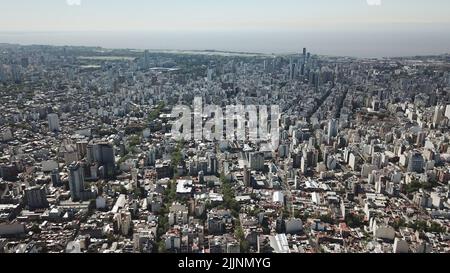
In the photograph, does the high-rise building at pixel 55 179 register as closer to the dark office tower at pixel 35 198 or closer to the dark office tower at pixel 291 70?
the dark office tower at pixel 35 198

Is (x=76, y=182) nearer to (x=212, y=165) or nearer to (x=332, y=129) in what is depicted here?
(x=212, y=165)

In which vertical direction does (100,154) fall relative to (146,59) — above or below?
below

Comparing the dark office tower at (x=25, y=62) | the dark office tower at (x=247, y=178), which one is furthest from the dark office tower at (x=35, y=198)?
the dark office tower at (x=25, y=62)

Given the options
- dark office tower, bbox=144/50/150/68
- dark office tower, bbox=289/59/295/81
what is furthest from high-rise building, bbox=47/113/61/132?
dark office tower, bbox=144/50/150/68

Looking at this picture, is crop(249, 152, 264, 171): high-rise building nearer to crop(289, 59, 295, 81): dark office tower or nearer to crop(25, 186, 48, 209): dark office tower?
crop(25, 186, 48, 209): dark office tower

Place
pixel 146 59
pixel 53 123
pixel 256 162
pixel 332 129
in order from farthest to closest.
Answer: pixel 146 59, pixel 53 123, pixel 332 129, pixel 256 162

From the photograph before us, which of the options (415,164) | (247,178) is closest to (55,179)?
(247,178)
